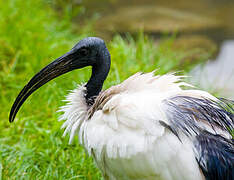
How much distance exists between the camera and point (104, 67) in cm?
313

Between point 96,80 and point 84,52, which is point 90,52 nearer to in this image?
point 84,52

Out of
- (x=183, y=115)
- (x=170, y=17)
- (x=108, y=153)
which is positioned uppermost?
(x=170, y=17)

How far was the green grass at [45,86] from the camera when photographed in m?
3.48

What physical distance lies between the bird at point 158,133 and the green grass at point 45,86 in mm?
724

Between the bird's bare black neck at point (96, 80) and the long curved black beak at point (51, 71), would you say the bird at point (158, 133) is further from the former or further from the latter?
the long curved black beak at point (51, 71)

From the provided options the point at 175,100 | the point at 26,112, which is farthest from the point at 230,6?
the point at 175,100

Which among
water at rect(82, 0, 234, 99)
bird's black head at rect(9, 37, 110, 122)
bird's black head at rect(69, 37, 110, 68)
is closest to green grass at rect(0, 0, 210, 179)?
bird's black head at rect(9, 37, 110, 122)

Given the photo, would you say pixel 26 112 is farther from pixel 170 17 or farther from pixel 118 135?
pixel 170 17

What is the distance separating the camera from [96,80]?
3.13 meters

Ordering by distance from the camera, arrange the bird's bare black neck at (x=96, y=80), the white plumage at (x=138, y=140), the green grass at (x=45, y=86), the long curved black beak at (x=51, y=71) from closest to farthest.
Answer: the white plumage at (x=138, y=140) < the long curved black beak at (x=51, y=71) < the bird's bare black neck at (x=96, y=80) < the green grass at (x=45, y=86)

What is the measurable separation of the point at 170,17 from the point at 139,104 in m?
7.37

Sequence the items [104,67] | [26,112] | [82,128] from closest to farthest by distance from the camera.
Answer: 1. [82,128]
2. [104,67]
3. [26,112]

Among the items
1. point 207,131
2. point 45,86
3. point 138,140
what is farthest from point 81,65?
point 45,86

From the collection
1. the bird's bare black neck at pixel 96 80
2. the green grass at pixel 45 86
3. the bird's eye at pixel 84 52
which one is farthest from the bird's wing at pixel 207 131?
the green grass at pixel 45 86
